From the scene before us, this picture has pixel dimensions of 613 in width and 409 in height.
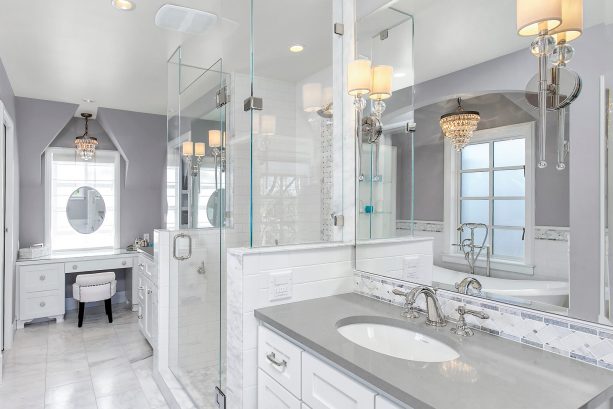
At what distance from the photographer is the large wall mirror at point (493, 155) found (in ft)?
3.47

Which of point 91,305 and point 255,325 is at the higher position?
point 255,325

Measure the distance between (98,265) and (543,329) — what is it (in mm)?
4795

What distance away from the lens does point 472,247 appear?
4.53ft

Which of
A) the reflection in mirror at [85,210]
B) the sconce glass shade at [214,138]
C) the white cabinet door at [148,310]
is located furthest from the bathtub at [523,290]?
the reflection in mirror at [85,210]

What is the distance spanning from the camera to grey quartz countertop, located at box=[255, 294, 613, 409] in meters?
0.84

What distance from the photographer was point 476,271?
1.36 meters

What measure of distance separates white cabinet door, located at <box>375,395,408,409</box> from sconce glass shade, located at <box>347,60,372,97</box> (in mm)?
1318

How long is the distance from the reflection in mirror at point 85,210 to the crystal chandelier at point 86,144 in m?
0.50

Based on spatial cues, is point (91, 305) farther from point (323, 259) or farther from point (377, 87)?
point (377, 87)

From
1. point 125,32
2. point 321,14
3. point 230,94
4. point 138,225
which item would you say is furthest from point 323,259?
point 138,225

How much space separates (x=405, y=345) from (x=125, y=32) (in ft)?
8.82

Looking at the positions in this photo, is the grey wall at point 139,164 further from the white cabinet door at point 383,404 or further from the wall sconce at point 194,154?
the white cabinet door at point 383,404

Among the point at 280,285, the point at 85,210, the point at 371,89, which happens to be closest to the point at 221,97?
the point at 371,89

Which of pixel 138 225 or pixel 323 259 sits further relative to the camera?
pixel 138 225
